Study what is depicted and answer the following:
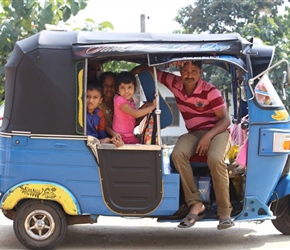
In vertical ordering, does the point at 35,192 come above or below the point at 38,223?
above

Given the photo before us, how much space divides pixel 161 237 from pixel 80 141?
1.61 metres

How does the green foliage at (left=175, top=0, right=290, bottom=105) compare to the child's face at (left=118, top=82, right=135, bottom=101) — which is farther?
the green foliage at (left=175, top=0, right=290, bottom=105)

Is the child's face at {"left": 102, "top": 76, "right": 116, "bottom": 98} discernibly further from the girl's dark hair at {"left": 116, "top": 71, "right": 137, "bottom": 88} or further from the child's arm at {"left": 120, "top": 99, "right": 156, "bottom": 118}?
the child's arm at {"left": 120, "top": 99, "right": 156, "bottom": 118}

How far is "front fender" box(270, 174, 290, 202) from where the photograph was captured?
6.25 metres

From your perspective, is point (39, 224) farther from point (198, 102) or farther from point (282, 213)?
point (282, 213)

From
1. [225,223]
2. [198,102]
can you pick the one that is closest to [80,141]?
[198,102]

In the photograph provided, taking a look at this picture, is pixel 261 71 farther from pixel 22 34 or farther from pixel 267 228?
pixel 22 34

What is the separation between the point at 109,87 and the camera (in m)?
6.30

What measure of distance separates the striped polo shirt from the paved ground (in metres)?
1.23

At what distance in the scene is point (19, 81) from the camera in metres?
5.88

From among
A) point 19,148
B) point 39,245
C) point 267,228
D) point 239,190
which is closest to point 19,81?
point 19,148

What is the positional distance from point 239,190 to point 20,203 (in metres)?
2.25

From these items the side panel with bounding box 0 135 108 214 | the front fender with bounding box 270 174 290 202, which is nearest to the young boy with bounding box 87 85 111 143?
the side panel with bounding box 0 135 108 214

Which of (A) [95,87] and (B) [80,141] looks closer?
(B) [80,141]
